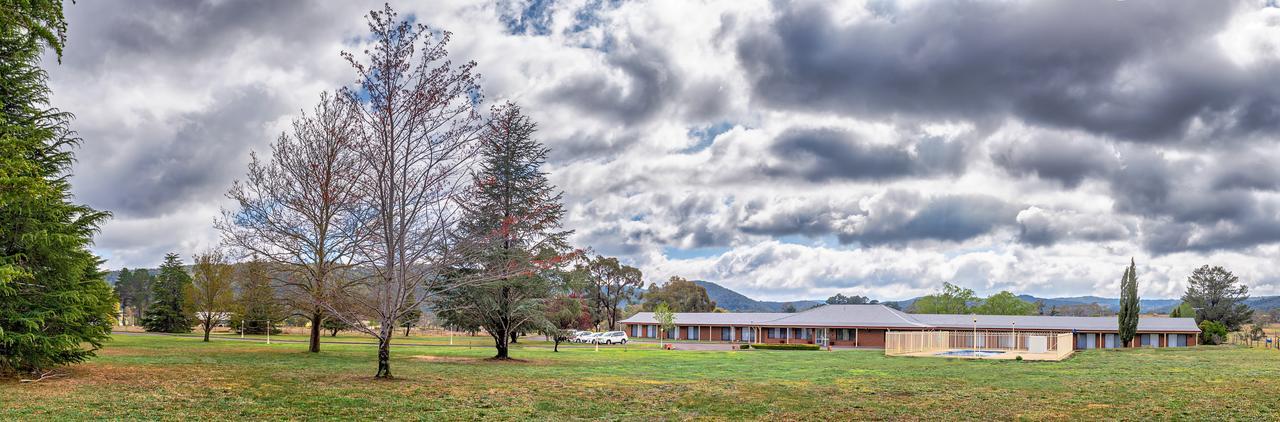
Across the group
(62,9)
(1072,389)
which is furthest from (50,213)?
(1072,389)

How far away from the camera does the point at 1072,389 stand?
2020 cm

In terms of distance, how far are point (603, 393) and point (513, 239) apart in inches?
601

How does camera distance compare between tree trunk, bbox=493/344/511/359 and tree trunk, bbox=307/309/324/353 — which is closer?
tree trunk, bbox=493/344/511/359

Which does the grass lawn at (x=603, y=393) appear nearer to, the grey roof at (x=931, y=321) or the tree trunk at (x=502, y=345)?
the tree trunk at (x=502, y=345)

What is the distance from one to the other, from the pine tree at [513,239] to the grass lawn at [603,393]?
243 inches

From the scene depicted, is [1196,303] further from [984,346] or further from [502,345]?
[502,345]

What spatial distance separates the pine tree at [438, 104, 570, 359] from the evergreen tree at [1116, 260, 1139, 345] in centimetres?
5209

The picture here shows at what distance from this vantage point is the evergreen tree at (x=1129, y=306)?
6506cm

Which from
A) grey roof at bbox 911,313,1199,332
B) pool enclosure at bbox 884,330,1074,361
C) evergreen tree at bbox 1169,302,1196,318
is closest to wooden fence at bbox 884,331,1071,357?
pool enclosure at bbox 884,330,1074,361

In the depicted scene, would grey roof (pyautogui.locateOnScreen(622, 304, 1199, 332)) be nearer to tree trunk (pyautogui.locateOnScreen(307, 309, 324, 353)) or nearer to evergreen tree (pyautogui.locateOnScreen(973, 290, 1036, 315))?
evergreen tree (pyautogui.locateOnScreen(973, 290, 1036, 315))

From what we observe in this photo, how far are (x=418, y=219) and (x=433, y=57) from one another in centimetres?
415

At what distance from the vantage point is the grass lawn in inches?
576

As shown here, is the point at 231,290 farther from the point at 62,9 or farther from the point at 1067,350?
the point at 1067,350

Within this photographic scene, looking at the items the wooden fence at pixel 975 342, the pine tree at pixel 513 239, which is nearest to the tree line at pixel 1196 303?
the wooden fence at pixel 975 342
